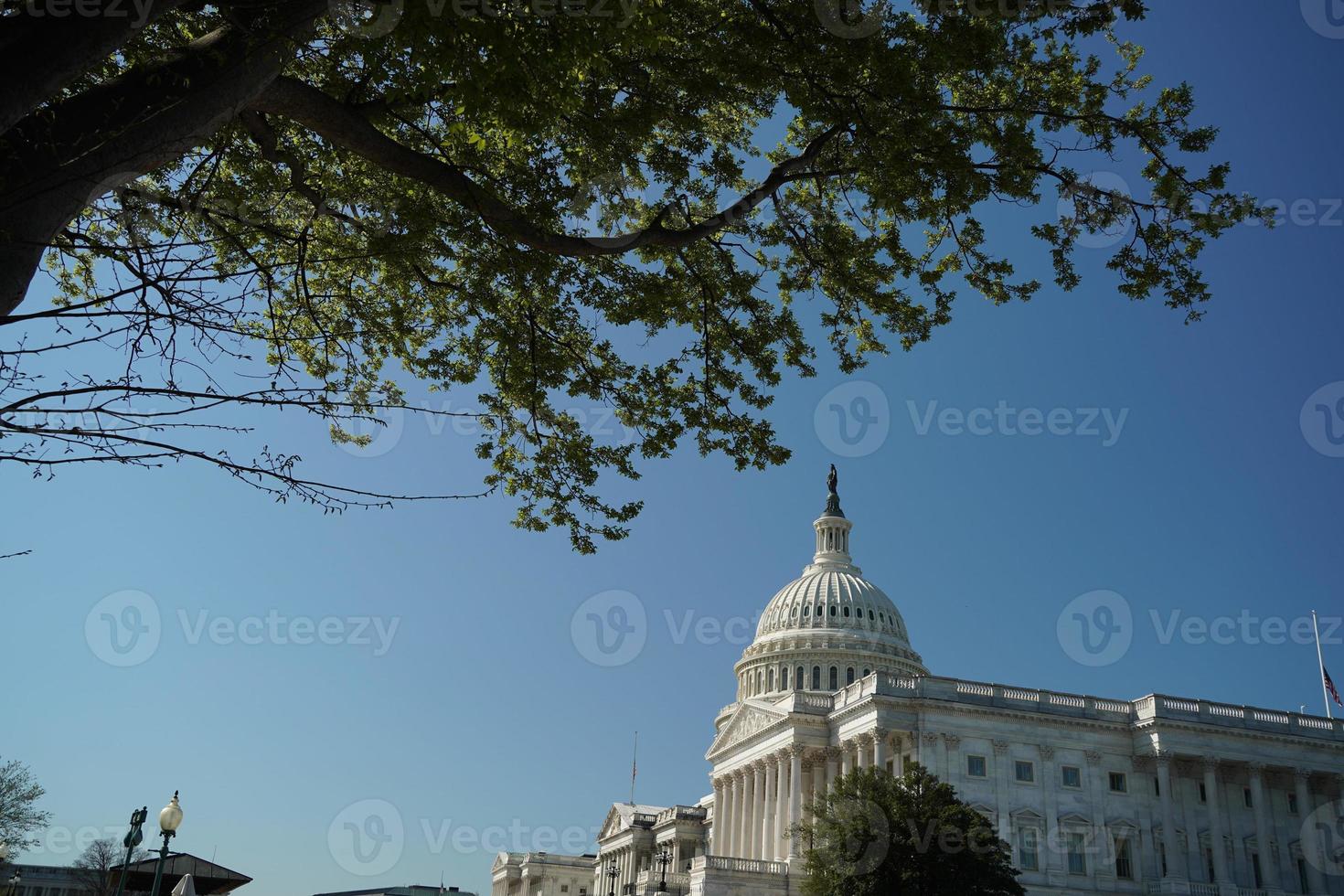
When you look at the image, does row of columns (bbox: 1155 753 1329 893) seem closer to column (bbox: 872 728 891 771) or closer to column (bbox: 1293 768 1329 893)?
column (bbox: 1293 768 1329 893)

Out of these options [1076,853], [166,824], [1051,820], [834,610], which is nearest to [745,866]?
[1051,820]

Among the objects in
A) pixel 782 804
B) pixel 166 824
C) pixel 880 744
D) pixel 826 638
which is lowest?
pixel 166 824

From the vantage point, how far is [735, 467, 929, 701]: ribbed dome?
10225cm

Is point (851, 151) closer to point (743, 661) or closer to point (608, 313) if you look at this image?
point (608, 313)

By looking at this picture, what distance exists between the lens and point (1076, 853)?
64.1m

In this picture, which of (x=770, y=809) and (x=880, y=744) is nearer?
(x=880, y=744)

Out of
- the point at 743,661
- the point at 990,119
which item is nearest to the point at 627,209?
the point at 990,119

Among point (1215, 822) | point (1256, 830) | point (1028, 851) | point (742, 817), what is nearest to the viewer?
point (1028, 851)

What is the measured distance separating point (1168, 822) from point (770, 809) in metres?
25.6

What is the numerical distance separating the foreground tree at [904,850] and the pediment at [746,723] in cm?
2993

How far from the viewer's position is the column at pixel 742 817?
79.2 metres

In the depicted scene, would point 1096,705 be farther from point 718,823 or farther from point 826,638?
point 826,638

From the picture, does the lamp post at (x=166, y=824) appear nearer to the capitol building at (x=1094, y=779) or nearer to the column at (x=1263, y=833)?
the capitol building at (x=1094, y=779)

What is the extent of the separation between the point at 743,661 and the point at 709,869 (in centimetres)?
4319
